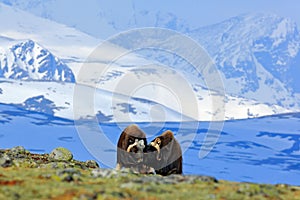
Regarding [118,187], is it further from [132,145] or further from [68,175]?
[132,145]

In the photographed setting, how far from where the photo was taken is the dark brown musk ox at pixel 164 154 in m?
32.9

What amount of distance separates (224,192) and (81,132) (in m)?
13.9

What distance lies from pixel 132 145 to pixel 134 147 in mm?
188

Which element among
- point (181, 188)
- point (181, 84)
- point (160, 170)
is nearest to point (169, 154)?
point (160, 170)

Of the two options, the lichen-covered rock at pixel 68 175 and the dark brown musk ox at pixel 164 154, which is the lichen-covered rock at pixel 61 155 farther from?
the lichen-covered rock at pixel 68 175

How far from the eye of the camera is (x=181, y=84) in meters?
33.4

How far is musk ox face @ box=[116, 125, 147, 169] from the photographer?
3234cm

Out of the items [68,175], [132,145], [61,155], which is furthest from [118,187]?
[61,155]

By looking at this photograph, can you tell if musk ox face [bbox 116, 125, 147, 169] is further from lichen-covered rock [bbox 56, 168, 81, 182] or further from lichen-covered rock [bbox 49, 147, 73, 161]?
lichen-covered rock [bbox 49, 147, 73, 161]

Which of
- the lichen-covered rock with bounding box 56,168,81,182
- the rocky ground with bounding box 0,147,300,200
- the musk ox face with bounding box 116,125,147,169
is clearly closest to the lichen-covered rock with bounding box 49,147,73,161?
the musk ox face with bounding box 116,125,147,169

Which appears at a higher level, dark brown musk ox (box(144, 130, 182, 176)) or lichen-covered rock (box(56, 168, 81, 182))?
dark brown musk ox (box(144, 130, 182, 176))

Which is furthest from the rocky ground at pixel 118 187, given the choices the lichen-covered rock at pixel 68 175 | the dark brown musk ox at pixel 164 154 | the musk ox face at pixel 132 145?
the dark brown musk ox at pixel 164 154

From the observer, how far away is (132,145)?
32.5m

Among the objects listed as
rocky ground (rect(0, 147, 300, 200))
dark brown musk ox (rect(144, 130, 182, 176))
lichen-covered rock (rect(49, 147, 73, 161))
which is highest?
dark brown musk ox (rect(144, 130, 182, 176))
